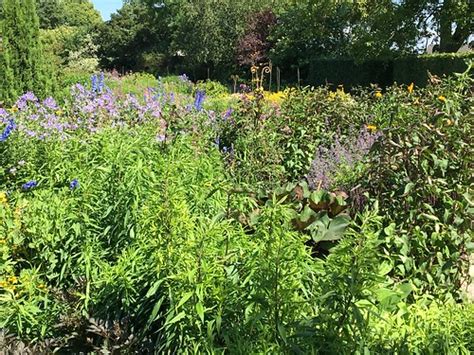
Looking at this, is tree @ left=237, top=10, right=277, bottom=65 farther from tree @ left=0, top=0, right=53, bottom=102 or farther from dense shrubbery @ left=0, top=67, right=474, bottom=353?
dense shrubbery @ left=0, top=67, right=474, bottom=353

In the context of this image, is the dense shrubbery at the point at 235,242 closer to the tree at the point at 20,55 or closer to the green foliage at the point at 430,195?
the green foliage at the point at 430,195

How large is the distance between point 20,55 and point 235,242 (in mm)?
9422

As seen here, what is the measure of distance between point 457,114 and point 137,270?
212cm

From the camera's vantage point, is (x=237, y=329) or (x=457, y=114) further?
(x=457, y=114)

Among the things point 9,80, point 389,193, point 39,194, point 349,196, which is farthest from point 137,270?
point 9,80

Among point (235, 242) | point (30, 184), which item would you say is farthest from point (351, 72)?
point (235, 242)

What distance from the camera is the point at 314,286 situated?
89.2 inches

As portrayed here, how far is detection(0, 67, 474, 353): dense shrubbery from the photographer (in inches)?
80.4

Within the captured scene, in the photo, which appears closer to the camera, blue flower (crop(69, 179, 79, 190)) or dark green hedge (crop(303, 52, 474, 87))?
blue flower (crop(69, 179, 79, 190))

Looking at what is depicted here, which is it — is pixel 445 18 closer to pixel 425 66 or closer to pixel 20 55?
pixel 425 66

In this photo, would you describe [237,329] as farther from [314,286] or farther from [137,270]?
[137,270]

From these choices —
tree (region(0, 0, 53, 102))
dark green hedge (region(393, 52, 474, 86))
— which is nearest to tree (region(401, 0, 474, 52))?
dark green hedge (region(393, 52, 474, 86))

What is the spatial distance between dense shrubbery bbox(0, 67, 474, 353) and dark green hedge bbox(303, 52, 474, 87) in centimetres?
1421

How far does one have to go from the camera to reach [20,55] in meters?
10.5
